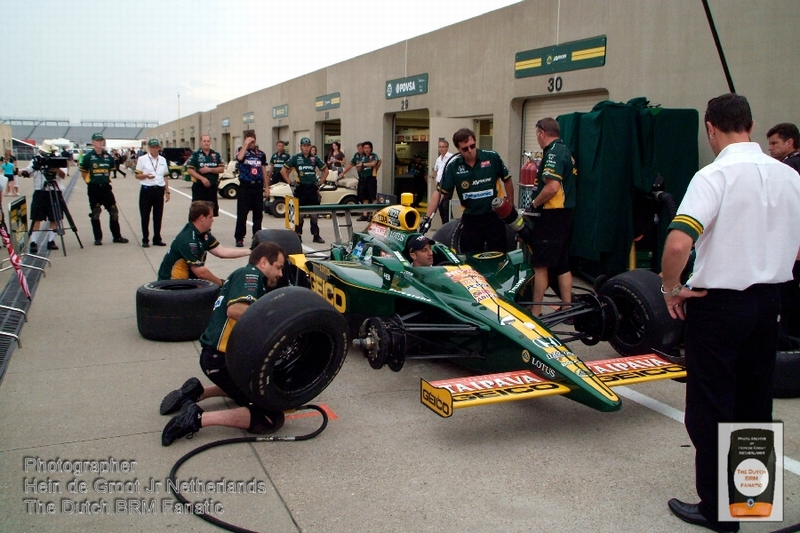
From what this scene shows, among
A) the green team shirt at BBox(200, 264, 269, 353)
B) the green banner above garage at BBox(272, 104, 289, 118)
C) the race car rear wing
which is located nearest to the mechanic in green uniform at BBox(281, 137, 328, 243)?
the green team shirt at BBox(200, 264, 269, 353)

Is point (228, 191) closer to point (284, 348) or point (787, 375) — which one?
point (284, 348)

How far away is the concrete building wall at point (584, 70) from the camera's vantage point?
7.65 meters

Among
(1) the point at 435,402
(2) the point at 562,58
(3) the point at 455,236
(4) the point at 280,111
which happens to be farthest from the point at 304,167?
(4) the point at 280,111

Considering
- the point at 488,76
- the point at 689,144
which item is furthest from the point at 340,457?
the point at 488,76

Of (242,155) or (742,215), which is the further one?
Answer: (242,155)

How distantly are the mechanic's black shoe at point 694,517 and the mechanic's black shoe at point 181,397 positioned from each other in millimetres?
2833

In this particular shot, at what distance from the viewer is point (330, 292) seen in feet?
17.9

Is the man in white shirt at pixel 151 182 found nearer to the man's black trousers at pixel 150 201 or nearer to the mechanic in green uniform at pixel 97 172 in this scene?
the man's black trousers at pixel 150 201

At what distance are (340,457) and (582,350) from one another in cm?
280

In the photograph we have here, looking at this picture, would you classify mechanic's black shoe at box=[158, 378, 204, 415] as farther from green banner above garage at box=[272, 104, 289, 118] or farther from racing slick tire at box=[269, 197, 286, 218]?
green banner above garage at box=[272, 104, 289, 118]

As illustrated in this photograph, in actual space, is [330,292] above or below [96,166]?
below

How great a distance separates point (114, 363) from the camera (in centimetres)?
515

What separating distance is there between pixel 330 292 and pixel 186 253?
1.57 m

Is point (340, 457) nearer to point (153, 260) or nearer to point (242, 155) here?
point (153, 260)
